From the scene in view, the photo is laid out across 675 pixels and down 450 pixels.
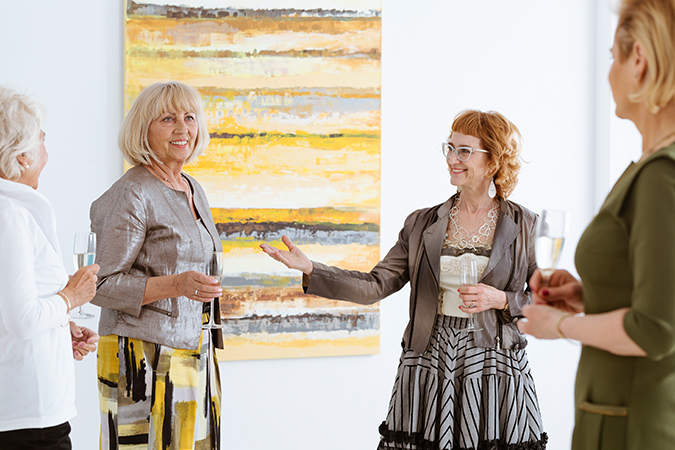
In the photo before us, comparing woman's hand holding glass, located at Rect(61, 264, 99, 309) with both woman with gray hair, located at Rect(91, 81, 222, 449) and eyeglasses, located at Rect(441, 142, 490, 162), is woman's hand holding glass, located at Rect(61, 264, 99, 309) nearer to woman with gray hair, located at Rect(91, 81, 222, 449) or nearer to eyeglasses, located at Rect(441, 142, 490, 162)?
woman with gray hair, located at Rect(91, 81, 222, 449)

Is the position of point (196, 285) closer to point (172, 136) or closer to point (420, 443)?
point (172, 136)

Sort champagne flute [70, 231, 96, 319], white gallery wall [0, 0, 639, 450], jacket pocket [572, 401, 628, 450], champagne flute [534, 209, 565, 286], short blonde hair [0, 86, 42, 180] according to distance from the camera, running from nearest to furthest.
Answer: jacket pocket [572, 401, 628, 450], champagne flute [534, 209, 565, 286], short blonde hair [0, 86, 42, 180], champagne flute [70, 231, 96, 319], white gallery wall [0, 0, 639, 450]

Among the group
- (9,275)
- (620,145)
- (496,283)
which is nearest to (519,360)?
(496,283)

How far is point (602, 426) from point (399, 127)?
2584 millimetres

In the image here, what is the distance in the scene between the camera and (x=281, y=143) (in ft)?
11.1

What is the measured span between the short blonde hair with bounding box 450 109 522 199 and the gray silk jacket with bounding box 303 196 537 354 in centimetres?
11

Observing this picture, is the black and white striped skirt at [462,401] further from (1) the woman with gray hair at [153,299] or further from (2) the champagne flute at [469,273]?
(1) the woman with gray hair at [153,299]

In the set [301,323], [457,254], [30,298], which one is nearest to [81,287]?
[30,298]

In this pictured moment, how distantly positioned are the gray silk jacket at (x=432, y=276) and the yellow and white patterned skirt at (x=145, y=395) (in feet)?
2.08

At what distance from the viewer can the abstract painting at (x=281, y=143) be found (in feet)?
10.8

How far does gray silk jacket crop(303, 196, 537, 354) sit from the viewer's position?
89.0 inches

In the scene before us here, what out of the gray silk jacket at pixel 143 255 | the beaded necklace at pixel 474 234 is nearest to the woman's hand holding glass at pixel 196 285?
the gray silk jacket at pixel 143 255

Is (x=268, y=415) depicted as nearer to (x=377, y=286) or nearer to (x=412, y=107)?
(x=377, y=286)

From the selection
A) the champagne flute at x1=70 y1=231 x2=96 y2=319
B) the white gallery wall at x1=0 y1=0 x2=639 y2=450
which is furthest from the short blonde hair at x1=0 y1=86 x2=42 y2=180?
the white gallery wall at x1=0 y1=0 x2=639 y2=450
